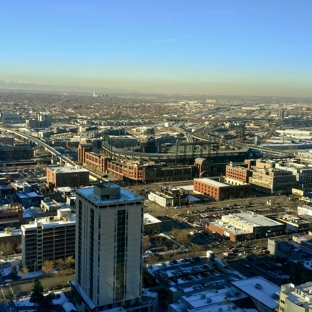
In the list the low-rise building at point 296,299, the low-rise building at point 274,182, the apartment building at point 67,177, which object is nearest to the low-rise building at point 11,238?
the apartment building at point 67,177

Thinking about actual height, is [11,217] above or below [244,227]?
above

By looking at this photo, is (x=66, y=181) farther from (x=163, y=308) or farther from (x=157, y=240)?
(x=163, y=308)


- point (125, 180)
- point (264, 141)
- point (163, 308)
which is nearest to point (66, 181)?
point (125, 180)

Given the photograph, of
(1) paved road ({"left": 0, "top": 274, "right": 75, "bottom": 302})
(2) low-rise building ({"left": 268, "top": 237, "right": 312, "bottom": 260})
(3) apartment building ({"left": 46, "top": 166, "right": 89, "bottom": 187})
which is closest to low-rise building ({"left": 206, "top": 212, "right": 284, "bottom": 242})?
(2) low-rise building ({"left": 268, "top": 237, "right": 312, "bottom": 260})

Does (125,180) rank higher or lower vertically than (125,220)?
lower

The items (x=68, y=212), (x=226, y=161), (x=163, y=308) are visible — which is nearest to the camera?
(x=163, y=308)

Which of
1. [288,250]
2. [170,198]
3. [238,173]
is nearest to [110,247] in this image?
[288,250]

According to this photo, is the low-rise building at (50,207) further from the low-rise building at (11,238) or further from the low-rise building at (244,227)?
the low-rise building at (244,227)

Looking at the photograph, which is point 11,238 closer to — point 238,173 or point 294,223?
point 294,223
